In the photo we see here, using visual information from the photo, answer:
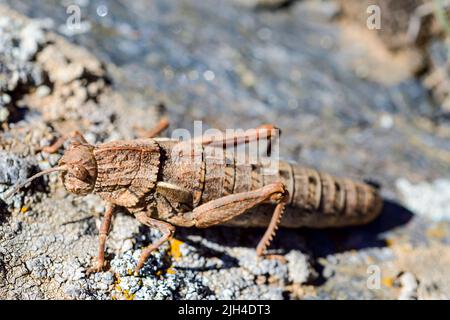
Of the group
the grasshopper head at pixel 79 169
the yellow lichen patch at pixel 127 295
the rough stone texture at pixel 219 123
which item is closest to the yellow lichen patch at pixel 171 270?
the rough stone texture at pixel 219 123

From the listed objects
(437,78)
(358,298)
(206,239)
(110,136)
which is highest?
(437,78)

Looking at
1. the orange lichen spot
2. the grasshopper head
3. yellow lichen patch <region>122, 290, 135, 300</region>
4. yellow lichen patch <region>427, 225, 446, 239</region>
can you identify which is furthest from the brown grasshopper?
yellow lichen patch <region>427, 225, 446, 239</region>

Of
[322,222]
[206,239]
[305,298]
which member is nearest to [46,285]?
[206,239]

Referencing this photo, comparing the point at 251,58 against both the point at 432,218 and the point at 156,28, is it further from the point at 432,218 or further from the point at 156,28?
the point at 432,218

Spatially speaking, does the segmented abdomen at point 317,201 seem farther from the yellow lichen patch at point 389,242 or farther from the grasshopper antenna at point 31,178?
the grasshopper antenna at point 31,178

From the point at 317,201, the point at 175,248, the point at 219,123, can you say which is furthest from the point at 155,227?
the point at 219,123

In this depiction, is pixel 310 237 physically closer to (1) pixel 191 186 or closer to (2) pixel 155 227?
(1) pixel 191 186

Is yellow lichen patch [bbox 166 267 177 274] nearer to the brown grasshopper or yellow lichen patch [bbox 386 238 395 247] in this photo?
the brown grasshopper

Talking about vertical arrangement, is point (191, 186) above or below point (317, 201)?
above
